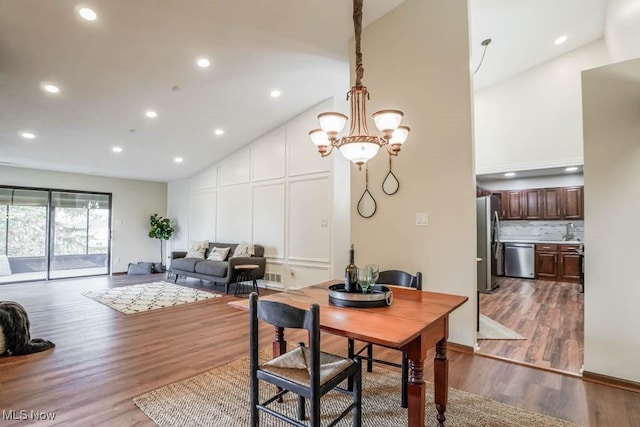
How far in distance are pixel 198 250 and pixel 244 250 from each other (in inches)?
64.8

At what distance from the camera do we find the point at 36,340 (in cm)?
334

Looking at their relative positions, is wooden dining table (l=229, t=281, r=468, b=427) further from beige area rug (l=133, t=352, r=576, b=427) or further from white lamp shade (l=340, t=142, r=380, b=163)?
white lamp shade (l=340, t=142, r=380, b=163)

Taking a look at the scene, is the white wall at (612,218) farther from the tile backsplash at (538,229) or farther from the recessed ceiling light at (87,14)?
the tile backsplash at (538,229)

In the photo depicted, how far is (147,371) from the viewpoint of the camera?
2730mm

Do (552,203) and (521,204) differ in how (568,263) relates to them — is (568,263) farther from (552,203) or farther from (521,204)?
(521,204)

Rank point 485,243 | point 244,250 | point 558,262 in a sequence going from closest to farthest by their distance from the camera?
point 485,243 < point 244,250 < point 558,262

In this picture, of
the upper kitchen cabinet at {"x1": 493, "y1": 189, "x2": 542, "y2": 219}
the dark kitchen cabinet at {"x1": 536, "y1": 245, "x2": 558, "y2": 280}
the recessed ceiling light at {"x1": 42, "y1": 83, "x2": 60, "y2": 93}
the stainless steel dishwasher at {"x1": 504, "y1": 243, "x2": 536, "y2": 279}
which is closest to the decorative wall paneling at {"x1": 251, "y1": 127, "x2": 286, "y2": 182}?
the recessed ceiling light at {"x1": 42, "y1": 83, "x2": 60, "y2": 93}

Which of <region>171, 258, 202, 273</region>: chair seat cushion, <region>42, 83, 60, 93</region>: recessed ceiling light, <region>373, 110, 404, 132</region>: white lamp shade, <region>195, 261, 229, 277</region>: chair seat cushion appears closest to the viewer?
<region>373, 110, 404, 132</region>: white lamp shade

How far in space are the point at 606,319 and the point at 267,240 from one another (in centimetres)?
524

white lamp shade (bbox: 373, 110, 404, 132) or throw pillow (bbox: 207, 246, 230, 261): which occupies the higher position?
white lamp shade (bbox: 373, 110, 404, 132)

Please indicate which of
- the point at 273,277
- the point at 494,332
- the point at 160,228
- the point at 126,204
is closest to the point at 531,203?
the point at 494,332

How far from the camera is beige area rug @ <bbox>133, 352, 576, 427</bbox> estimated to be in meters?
2.00

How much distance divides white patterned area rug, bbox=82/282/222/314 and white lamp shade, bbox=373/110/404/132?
4.41 meters

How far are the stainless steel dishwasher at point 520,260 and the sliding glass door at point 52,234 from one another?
998 cm
